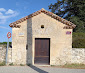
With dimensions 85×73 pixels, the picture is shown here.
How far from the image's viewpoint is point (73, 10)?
2112 centimetres

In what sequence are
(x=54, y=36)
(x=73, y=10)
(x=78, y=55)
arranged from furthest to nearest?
(x=73, y=10) < (x=54, y=36) < (x=78, y=55)

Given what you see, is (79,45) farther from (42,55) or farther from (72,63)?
(42,55)

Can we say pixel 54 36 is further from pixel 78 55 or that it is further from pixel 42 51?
pixel 78 55

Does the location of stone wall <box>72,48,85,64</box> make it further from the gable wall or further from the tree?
the tree

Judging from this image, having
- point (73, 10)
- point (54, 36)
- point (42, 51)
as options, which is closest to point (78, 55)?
point (54, 36)

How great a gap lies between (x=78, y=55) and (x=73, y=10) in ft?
44.2

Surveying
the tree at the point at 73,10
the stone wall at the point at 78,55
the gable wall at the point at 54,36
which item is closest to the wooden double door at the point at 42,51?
the gable wall at the point at 54,36

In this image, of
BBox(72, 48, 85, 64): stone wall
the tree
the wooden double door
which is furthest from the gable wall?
the tree

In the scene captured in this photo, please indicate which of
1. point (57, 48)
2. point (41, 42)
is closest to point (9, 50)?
point (41, 42)

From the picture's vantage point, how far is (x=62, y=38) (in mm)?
9727

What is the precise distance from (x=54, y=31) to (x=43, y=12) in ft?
6.34

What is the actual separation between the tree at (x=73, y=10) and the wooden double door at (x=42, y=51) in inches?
403

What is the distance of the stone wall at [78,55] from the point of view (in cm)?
964

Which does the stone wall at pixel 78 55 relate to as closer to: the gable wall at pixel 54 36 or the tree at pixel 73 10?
the gable wall at pixel 54 36
